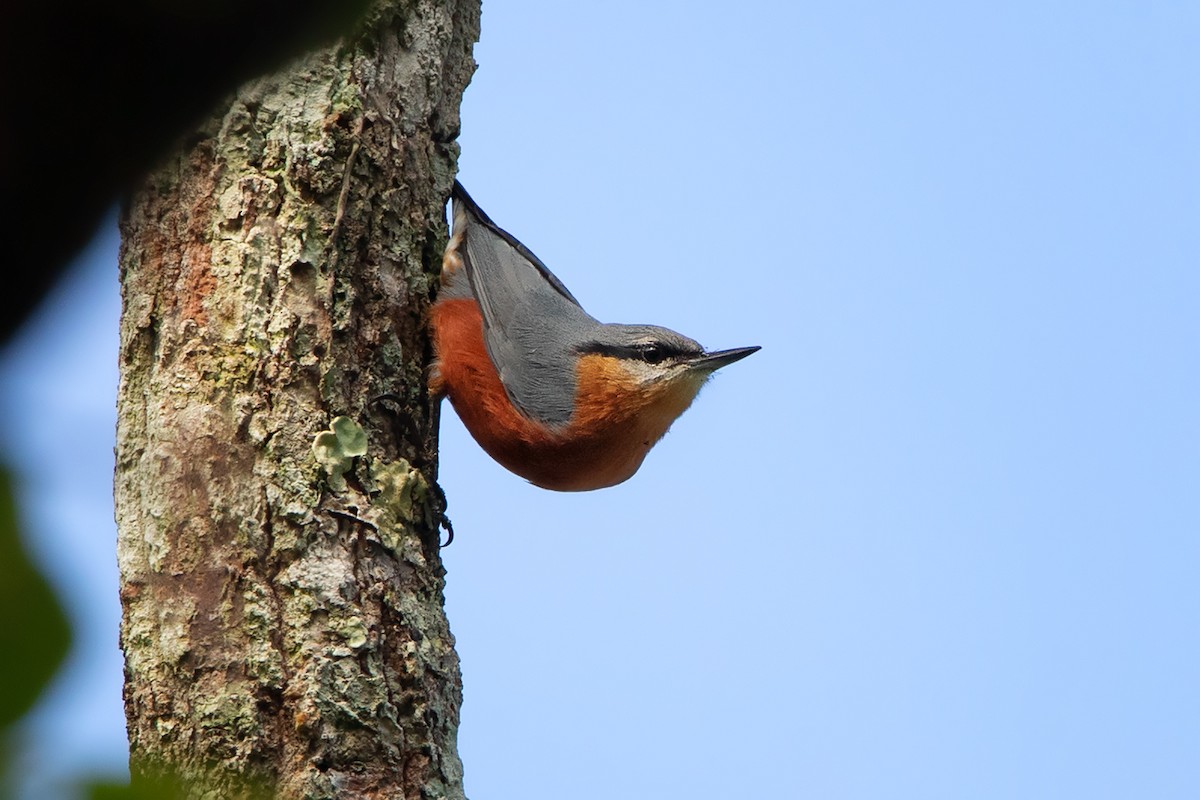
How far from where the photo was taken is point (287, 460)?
3.75m

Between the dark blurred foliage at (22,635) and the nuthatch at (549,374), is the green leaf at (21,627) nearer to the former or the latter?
the dark blurred foliage at (22,635)

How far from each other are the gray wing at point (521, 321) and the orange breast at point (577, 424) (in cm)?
6

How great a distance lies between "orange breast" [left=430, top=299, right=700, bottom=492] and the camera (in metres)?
5.09

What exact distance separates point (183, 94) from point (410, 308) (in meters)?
3.77

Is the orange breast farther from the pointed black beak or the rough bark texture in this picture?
the rough bark texture

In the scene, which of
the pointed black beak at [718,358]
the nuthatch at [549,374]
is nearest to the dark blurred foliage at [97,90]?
the nuthatch at [549,374]

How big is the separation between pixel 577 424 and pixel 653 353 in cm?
59

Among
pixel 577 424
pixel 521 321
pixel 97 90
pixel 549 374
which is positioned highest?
pixel 521 321

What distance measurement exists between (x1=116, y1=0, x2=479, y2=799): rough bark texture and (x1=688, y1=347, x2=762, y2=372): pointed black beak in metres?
1.71

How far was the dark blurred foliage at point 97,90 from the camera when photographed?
0.63 m

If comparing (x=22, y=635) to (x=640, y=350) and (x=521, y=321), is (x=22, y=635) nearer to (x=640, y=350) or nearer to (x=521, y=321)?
(x=521, y=321)

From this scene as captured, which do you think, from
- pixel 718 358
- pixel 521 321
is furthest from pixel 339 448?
pixel 718 358

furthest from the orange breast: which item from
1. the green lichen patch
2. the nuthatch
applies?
the green lichen patch

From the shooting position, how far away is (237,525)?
3.63m
